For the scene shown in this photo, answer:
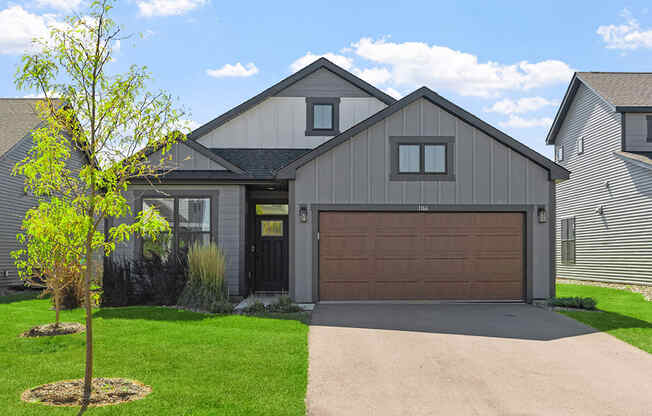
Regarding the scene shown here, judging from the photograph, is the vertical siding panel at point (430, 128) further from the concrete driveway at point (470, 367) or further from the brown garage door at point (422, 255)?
the concrete driveway at point (470, 367)

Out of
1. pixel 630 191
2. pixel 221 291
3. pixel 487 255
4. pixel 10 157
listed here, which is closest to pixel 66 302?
pixel 221 291

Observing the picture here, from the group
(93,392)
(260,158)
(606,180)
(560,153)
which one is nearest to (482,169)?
(260,158)

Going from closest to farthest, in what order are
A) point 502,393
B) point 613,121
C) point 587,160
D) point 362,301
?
point 502,393 < point 362,301 < point 613,121 < point 587,160

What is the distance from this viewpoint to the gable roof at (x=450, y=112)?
1353cm

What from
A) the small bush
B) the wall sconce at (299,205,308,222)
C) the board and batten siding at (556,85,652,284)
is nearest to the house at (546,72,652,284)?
the board and batten siding at (556,85,652,284)

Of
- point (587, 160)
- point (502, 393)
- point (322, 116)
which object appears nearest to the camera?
point (502, 393)

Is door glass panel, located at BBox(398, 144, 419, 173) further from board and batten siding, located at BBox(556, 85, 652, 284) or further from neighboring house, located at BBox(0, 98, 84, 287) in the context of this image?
neighboring house, located at BBox(0, 98, 84, 287)

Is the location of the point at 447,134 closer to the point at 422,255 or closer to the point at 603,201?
the point at 422,255

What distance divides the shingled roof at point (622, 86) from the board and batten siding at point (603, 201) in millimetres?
357

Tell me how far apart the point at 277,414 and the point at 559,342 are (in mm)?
5602

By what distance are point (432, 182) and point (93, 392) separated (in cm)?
933

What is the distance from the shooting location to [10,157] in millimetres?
18531

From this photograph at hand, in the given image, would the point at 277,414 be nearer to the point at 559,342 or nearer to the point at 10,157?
the point at 559,342

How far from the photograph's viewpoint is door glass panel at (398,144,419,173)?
13.8 m
